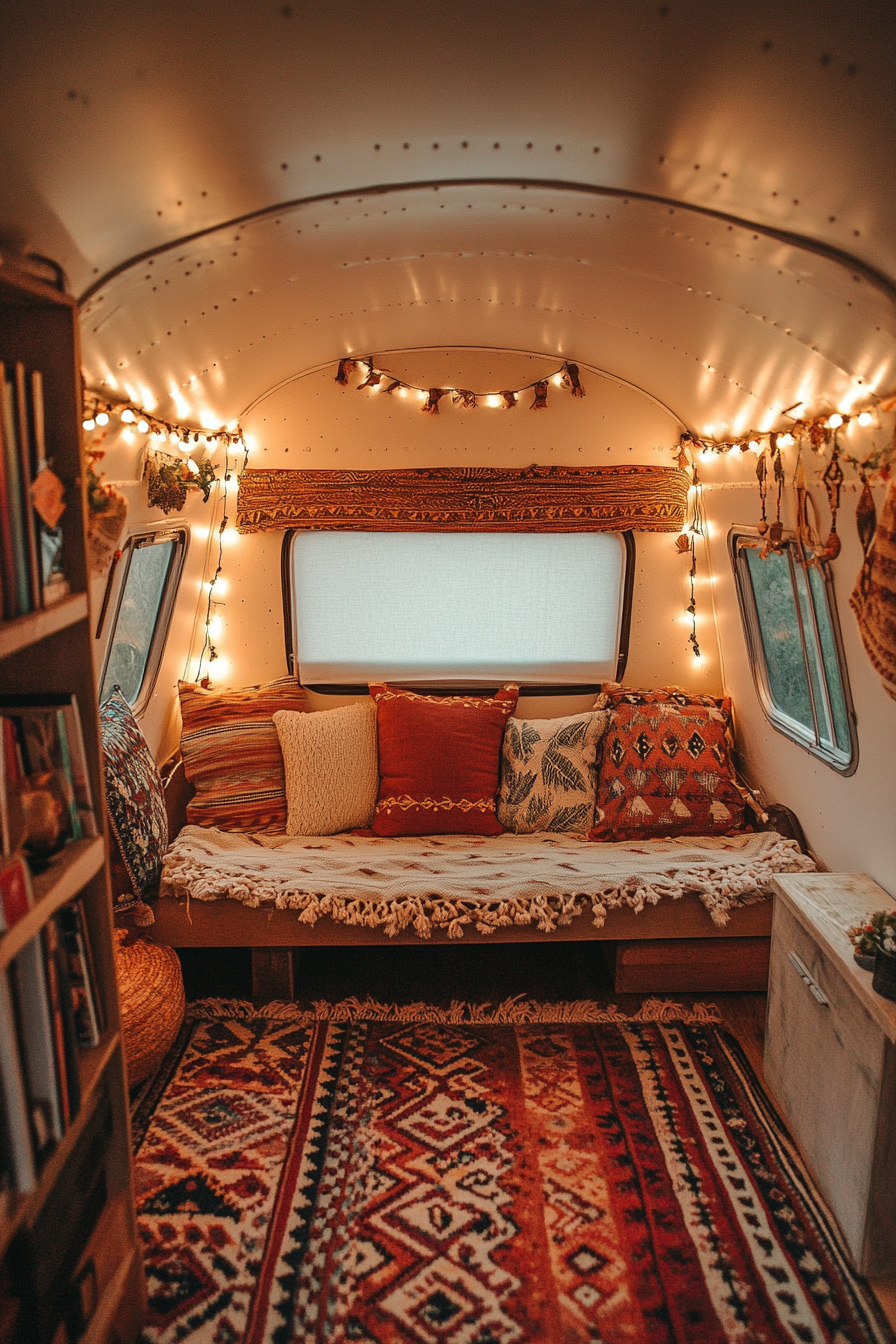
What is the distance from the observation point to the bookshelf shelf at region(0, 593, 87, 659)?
1268mm

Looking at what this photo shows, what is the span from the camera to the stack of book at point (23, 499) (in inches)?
51.5

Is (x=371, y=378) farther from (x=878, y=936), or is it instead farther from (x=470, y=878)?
(x=878, y=936)

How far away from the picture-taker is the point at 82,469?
1.55 metres

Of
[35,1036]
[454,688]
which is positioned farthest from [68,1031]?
[454,688]

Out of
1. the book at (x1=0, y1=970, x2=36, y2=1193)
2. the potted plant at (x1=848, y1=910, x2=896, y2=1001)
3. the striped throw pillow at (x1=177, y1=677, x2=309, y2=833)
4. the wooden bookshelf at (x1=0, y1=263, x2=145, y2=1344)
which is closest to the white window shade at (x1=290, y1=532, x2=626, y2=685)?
the striped throw pillow at (x1=177, y1=677, x2=309, y2=833)

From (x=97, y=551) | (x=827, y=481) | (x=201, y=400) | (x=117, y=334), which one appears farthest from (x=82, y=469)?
(x=827, y=481)

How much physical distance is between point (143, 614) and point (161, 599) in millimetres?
118

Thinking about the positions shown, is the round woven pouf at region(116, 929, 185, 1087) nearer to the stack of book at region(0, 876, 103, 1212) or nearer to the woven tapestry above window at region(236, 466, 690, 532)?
the stack of book at region(0, 876, 103, 1212)

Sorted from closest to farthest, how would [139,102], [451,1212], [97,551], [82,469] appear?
1. [139,102]
2. [82,469]
3. [97,551]
4. [451,1212]

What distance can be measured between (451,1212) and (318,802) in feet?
5.21

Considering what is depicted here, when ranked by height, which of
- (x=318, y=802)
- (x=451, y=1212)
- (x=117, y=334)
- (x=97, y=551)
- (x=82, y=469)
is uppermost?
(x=117, y=334)

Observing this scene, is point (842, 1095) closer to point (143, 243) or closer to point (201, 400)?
point (143, 243)

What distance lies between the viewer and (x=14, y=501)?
1320 mm

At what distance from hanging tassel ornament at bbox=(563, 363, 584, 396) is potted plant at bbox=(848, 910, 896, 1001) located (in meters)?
2.32
